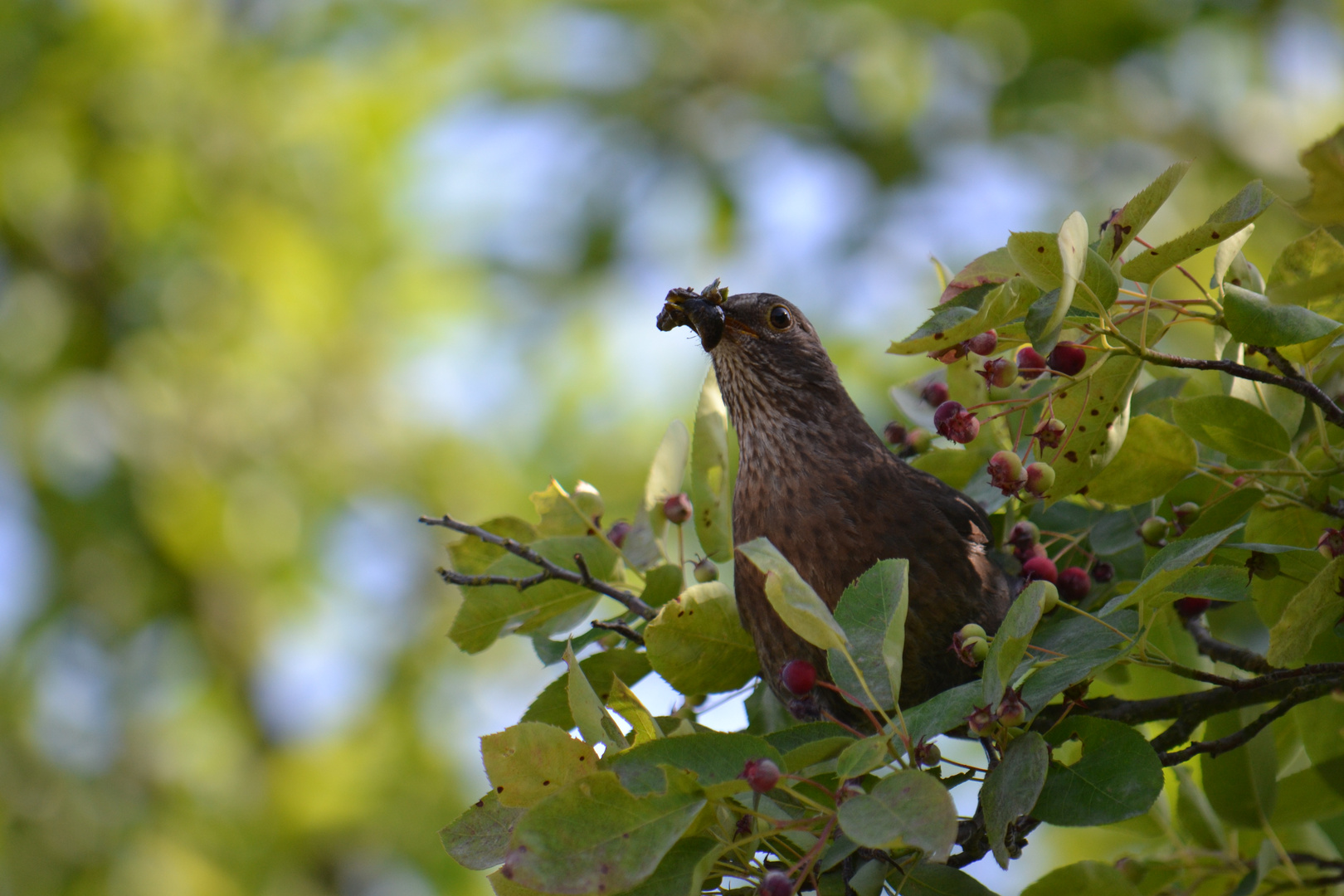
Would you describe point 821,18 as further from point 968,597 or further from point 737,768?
point 737,768

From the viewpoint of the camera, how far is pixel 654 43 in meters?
7.21

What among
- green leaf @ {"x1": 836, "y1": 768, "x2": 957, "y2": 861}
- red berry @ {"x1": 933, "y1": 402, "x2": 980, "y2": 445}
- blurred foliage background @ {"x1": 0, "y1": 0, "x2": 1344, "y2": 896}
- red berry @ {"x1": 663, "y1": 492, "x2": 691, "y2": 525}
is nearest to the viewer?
green leaf @ {"x1": 836, "y1": 768, "x2": 957, "y2": 861}

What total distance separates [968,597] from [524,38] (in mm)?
6364

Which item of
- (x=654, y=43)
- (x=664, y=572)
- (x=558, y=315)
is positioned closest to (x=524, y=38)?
(x=654, y=43)

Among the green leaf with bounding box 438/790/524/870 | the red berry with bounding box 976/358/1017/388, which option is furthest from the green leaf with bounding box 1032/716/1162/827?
the green leaf with bounding box 438/790/524/870

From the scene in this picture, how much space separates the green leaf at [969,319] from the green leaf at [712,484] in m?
0.60

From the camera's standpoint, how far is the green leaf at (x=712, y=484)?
2.14 metres

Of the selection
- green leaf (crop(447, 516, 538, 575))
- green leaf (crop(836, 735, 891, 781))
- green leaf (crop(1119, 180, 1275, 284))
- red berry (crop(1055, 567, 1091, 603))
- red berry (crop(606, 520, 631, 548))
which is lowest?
green leaf (crop(836, 735, 891, 781))

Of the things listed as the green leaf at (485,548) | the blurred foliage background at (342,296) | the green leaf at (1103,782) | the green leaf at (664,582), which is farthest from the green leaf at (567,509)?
the blurred foliage background at (342,296)

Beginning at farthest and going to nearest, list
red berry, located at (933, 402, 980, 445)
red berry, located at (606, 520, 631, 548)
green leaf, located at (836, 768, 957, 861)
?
red berry, located at (606, 520, 631, 548) < red berry, located at (933, 402, 980, 445) < green leaf, located at (836, 768, 957, 861)

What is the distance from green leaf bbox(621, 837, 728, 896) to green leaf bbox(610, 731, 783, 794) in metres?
0.09

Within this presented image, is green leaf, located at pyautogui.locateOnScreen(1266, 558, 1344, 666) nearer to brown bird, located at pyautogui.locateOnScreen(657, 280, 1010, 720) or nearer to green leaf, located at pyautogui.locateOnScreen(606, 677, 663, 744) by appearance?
brown bird, located at pyautogui.locateOnScreen(657, 280, 1010, 720)

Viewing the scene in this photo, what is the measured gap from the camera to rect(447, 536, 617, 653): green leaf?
2018mm

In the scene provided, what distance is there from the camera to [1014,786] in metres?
1.40
